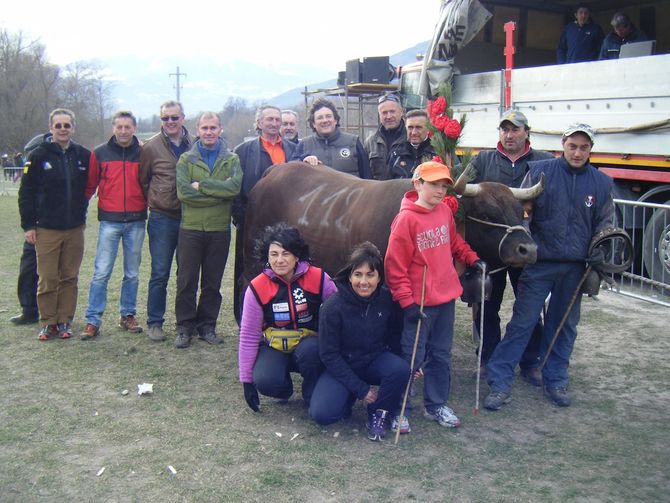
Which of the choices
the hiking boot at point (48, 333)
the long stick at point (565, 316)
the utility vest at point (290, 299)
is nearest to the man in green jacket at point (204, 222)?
the hiking boot at point (48, 333)

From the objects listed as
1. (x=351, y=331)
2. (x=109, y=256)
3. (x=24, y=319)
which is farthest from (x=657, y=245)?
(x=24, y=319)

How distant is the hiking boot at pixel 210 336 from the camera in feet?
21.5

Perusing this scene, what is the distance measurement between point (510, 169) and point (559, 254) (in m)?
0.86

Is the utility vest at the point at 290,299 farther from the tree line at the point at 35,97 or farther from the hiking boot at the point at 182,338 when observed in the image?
the tree line at the point at 35,97

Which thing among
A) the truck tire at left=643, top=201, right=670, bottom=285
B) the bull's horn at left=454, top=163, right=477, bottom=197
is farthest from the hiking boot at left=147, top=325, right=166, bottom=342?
the truck tire at left=643, top=201, right=670, bottom=285

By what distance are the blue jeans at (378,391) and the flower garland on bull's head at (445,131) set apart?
1.16 m

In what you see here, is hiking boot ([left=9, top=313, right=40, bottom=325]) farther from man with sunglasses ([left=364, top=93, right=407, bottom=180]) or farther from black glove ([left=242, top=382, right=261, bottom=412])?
man with sunglasses ([left=364, top=93, right=407, bottom=180])

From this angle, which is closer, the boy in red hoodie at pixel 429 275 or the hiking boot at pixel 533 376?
the boy in red hoodie at pixel 429 275

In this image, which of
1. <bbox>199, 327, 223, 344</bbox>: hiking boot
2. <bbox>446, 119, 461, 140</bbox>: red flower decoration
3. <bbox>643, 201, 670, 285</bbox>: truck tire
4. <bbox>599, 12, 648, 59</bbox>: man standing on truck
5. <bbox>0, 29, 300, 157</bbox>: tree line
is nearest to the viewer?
<bbox>446, 119, 461, 140</bbox>: red flower decoration

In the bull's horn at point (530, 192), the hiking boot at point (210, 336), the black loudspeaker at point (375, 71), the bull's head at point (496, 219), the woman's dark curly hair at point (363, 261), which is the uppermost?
the black loudspeaker at point (375, 71)

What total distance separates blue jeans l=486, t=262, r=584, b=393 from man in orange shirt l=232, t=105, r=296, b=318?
2.83 m

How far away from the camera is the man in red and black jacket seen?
651 centimetres

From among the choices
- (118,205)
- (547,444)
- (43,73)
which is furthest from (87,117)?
(547,444)

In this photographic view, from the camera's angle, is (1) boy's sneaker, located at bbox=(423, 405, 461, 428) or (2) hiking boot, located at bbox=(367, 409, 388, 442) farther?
(1) boy's sneaker, located at bbox=(423, 405, 461, 428)
